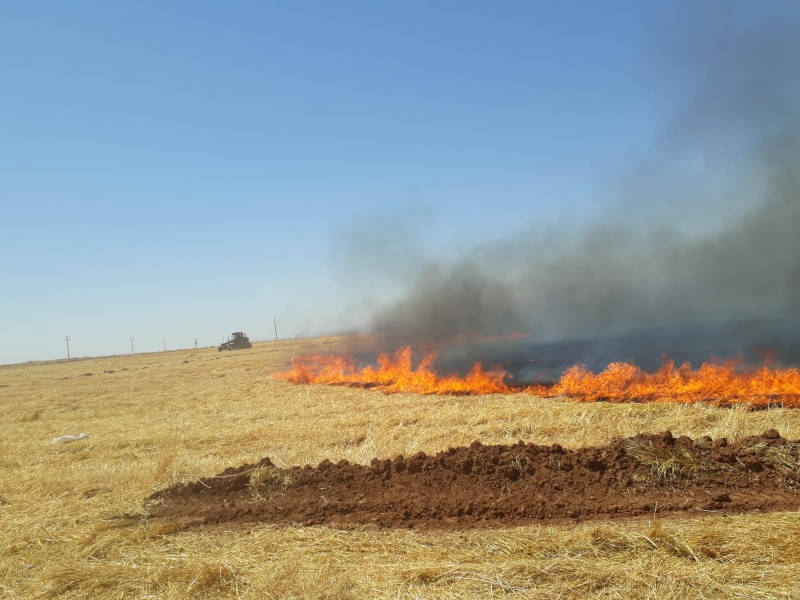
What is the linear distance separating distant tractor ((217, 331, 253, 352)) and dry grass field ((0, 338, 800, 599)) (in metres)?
60.8

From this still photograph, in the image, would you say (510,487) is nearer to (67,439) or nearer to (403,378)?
(67,439)

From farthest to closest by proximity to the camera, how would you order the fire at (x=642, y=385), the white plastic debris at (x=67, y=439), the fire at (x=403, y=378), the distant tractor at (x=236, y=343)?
the distant tractor at (x=236, y=343) < the fire at (x=403, y=378) < the fire at (x=642, y=385) < the white plastic debris at (x=67, y=439)

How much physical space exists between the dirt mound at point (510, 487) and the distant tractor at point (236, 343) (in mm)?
67451

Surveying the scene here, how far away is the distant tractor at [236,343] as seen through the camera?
240ft

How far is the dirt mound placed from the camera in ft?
22.1

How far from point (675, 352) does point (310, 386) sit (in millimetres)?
18396

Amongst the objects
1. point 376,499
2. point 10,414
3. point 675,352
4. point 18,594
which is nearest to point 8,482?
point 18,594

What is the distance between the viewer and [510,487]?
24.8 ft

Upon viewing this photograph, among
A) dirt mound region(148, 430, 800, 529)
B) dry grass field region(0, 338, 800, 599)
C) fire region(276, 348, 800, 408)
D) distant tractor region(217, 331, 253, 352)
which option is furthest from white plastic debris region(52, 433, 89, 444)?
distant tractor region(217, 331, 253, 352)

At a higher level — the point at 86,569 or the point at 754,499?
the point at 86,569

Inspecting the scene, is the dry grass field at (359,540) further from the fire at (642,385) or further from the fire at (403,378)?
the fire at (403,378)

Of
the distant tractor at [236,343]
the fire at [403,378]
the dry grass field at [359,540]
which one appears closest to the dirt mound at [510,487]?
the dry grass field at [359,540]

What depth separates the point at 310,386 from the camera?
25.2 metres

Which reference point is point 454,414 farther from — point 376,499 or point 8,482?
point 8,482
